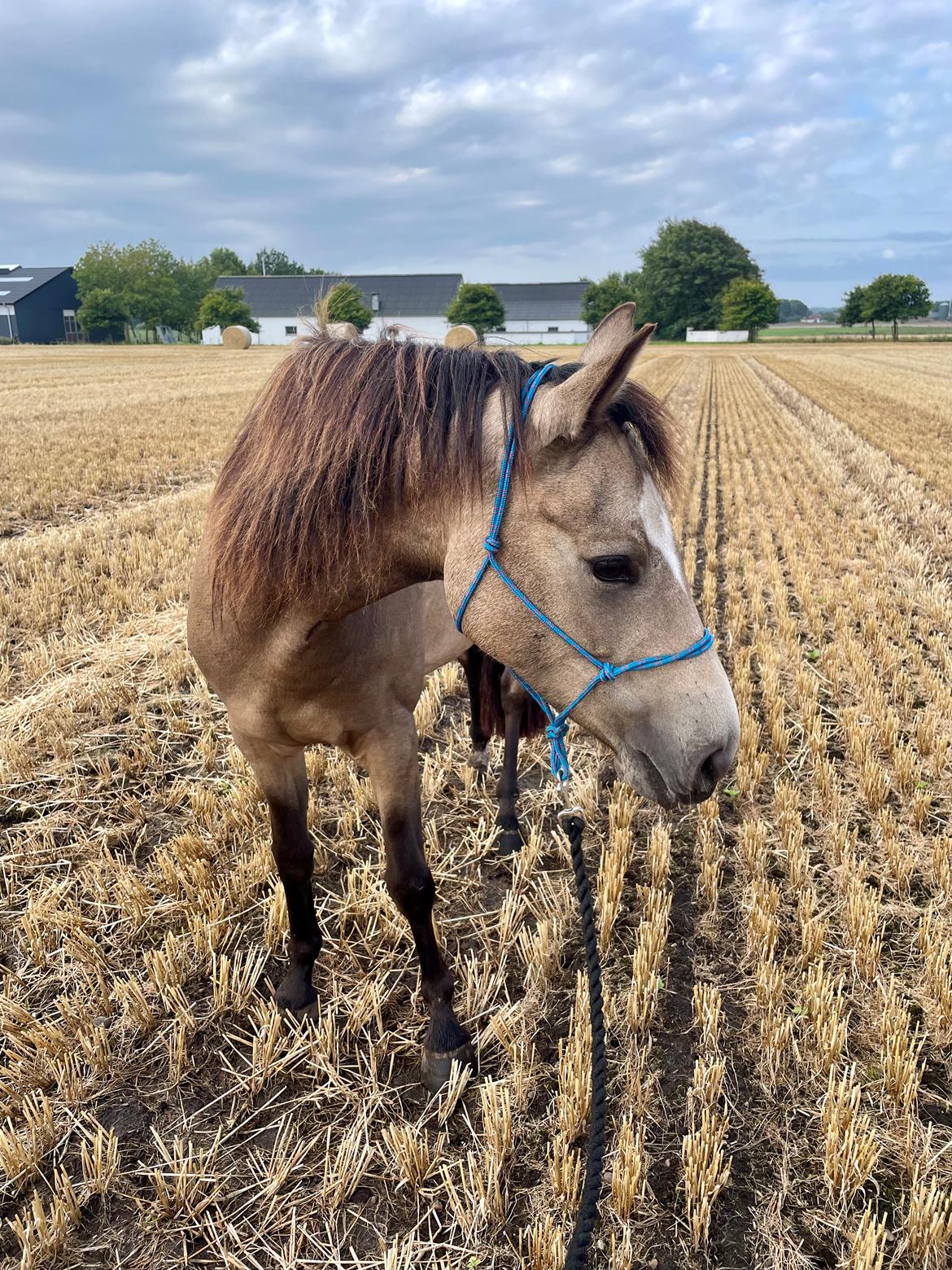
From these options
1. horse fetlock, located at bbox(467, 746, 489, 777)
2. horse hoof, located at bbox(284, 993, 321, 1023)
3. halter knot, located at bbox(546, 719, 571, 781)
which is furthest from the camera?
horse fetlock, located at bbox(467, 746, 489, 777)

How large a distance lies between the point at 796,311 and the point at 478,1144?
750 ft

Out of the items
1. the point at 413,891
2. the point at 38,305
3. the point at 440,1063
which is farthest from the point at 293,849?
the point at 38,305

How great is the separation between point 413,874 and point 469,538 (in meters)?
1.39

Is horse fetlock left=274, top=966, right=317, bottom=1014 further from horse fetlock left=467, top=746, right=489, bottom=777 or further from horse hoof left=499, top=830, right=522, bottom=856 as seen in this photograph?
horse fetlock left=467, top=746, right=489, bottom=777

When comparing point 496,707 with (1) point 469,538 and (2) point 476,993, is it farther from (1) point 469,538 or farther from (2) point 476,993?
(1) point 469,538

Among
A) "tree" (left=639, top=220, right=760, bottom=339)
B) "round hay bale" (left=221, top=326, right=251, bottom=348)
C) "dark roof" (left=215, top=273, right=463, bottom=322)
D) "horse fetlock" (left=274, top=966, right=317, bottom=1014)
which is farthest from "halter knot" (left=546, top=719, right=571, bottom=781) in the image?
"tree" (left=639, top=220, right=760, bottom=339)

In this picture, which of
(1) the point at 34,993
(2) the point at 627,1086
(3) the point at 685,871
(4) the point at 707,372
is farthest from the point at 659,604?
(4) the point at 707,372

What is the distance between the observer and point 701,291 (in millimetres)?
90500

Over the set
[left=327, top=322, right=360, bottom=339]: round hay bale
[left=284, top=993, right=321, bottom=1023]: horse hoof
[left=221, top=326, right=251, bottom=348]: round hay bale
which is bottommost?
[left=284, top=993, right=321, bottom=1023]: horse hoof

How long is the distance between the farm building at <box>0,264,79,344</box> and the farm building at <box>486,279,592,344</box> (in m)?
45.4

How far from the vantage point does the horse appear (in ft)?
5.89

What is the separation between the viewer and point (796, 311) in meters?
198

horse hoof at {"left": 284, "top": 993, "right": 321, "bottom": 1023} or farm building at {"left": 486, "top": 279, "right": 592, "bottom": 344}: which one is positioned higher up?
farm building at {"left": 486, "top": 279, "right": 592, "bottom": 344}

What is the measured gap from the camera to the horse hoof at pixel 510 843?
4.10 m
